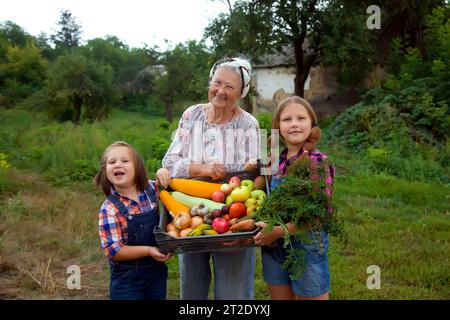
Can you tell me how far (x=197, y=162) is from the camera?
270 centimetres

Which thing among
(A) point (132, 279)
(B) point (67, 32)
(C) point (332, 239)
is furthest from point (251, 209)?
(B) point (67, 32)

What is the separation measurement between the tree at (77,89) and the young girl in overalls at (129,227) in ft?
67.4

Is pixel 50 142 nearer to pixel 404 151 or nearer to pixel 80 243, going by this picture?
pixel 80 243

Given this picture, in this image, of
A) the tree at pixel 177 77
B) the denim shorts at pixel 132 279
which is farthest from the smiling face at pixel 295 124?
the tree at pixel 177 77

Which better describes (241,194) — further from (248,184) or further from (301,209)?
(301,209)

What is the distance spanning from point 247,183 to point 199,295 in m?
0.79

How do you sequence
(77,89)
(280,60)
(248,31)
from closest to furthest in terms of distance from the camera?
(248,31) < (280,60) < (77,89)

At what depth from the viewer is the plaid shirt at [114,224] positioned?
2408 millimetres

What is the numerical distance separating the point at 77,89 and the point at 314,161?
76.1ft

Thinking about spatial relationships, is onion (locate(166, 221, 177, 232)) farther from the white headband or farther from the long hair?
the white headband

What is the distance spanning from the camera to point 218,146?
8.83 feet

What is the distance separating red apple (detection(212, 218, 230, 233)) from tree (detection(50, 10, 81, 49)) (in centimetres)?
6003

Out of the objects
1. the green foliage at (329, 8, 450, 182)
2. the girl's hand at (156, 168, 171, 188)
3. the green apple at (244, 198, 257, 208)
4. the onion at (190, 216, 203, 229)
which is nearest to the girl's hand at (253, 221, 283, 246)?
the green apple at (244, 198, 257, 208)

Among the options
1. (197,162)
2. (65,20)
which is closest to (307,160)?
(197,162)
